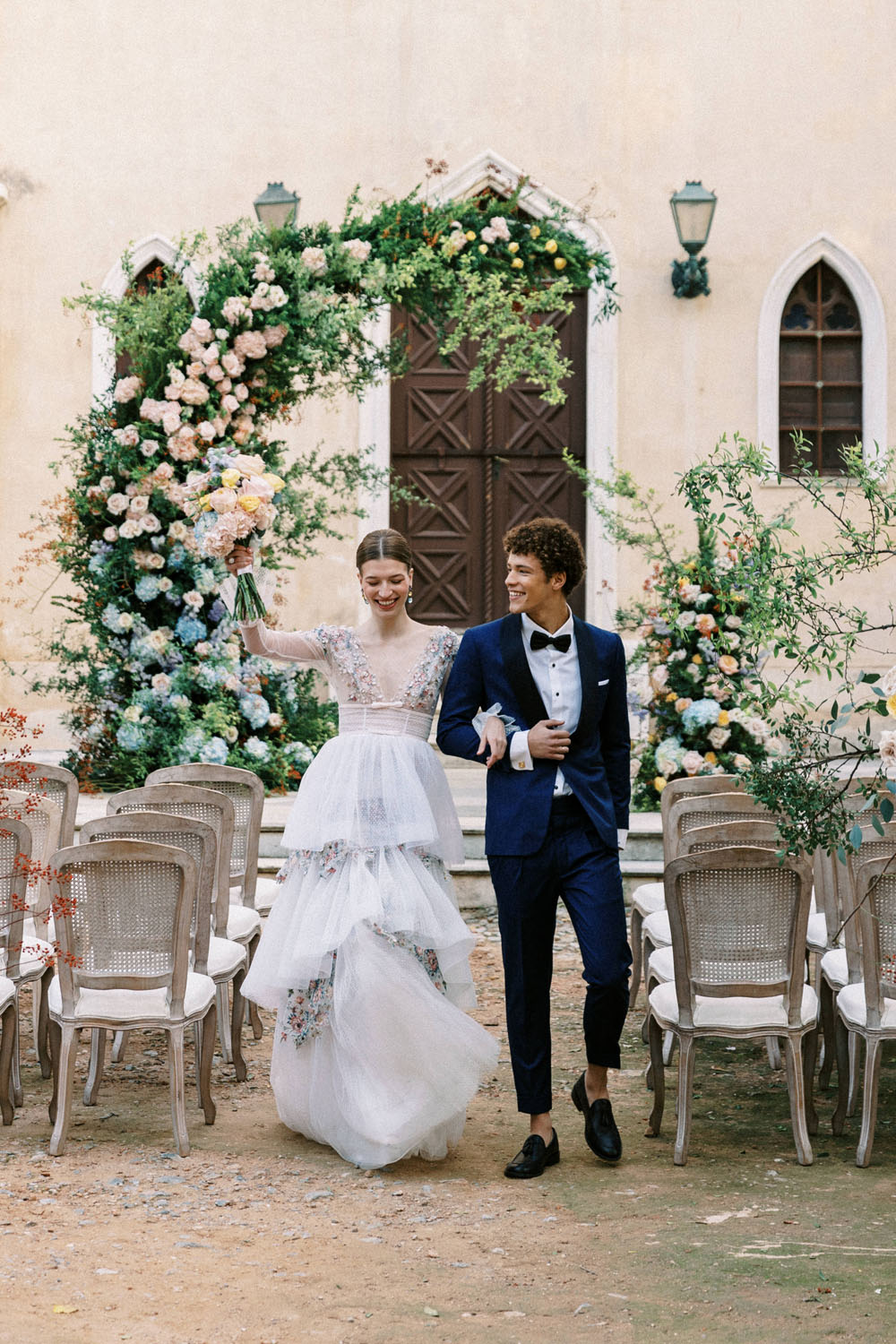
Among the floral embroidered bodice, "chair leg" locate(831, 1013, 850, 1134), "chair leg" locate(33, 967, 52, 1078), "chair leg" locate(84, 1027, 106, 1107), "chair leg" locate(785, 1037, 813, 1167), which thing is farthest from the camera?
"chair leg" locate(33, 967, 52, 1078)

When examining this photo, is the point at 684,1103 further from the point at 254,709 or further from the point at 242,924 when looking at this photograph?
the point at 254,709

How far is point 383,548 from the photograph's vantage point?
490 centimetres

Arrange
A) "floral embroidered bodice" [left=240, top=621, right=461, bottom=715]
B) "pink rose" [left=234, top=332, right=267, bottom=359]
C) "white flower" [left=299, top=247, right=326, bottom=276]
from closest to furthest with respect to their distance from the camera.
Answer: "floral embroidered bodice" [left=240, top=621, right=461, bottom=715] → "white flower" [left=299, top=247, right=326, bottom=276] → "pink rose" [left=234, top=332, right=267, bottom=359]

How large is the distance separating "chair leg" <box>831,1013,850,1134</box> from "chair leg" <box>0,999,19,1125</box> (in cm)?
278

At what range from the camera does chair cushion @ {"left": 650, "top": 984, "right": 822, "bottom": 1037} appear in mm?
4785

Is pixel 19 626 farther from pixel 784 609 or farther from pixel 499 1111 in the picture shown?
pixel 784 609

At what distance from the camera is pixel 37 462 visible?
12844 mm

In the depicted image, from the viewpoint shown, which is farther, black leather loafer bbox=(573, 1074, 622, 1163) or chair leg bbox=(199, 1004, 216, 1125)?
chair leg bbox=(199, 1004, 216, 1125)

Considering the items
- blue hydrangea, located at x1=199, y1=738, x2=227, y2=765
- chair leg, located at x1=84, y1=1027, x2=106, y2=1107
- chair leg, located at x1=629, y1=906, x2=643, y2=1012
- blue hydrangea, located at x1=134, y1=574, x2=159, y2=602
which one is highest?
blue hydrangea, located at x1=134, y1=574, x2=159, y2=602

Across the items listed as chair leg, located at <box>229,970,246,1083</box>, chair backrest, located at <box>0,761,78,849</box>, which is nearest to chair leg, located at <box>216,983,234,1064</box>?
chair leg, located at <box>229,970,246,1083</box>

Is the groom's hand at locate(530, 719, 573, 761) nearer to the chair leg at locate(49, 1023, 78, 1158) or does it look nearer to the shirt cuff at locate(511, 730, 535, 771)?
the shirt cuff at locate(511, 730, 535, 771)

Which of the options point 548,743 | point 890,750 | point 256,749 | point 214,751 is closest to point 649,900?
point 548,743

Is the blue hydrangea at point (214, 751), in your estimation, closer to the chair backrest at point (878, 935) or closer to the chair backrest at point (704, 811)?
the chair backrest at point (704, 811)

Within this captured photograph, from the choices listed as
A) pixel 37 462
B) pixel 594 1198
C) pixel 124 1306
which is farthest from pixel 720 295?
pixel 124 1306
